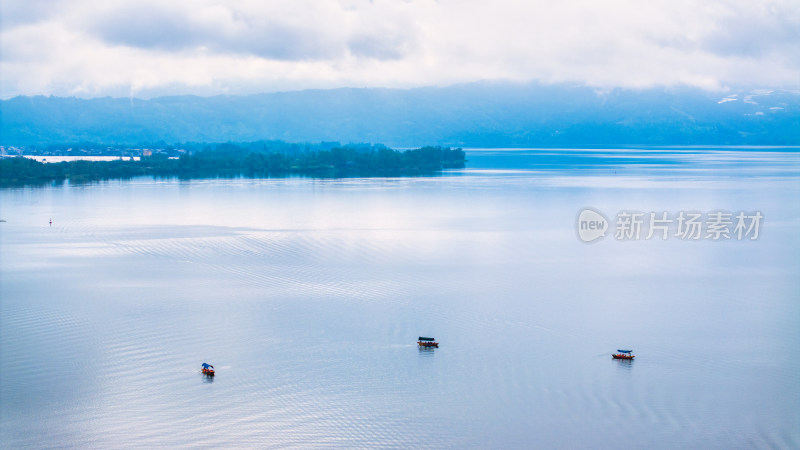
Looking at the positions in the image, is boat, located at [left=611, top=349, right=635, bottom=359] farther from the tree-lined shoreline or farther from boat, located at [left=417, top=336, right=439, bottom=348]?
the tree-lined shoreline

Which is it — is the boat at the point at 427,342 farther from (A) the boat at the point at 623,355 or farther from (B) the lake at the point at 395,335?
(A) the boat at the point at 623,355

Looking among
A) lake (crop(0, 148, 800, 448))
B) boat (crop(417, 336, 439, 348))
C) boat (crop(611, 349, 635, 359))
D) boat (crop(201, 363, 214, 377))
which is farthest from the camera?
boat (crop(417, 336, 439, 348))

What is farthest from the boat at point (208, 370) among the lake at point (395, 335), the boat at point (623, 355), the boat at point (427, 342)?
the boat at point (623, 355)

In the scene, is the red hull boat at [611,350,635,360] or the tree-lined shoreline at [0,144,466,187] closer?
the red hull boat at [611,350,635,360]

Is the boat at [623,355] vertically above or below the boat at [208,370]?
above

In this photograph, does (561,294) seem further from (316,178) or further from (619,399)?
(316,178)

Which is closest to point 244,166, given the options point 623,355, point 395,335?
point 395,335

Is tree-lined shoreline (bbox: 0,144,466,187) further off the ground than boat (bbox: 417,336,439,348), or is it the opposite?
tree-lined shoreline (bbox: 0,144,466,187)

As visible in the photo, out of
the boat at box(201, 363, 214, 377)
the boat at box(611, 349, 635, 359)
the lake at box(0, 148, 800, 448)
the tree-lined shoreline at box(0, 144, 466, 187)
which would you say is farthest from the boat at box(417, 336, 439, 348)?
the tree-lined shoreline at box(0, 144, 466, 187)

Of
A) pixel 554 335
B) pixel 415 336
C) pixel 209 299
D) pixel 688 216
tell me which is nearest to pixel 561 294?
pixel 554 335
